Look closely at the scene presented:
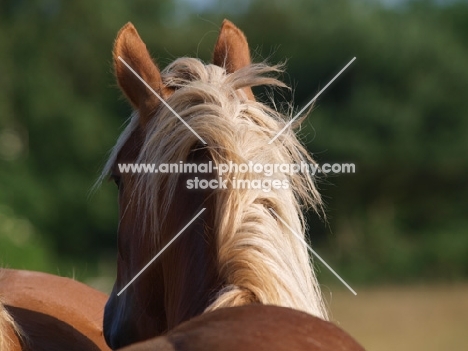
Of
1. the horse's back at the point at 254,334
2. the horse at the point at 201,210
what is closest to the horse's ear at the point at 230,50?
the horse at the point at 201,210

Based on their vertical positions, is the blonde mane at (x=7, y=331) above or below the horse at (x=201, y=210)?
below

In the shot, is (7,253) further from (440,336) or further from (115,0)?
(115,0)

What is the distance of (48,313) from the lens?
354 cm

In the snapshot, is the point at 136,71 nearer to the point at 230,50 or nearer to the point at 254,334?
the point at 230,50

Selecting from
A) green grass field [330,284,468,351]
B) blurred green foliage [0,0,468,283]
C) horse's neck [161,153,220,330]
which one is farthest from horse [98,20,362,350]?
blurred green foliage [0,0,468,283]

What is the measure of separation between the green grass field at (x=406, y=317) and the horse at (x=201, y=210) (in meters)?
11.9

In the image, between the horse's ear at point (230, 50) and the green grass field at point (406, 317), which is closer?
the horse's ear at point (230, 50)

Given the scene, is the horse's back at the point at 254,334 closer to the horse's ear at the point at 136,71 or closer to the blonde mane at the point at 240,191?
the blonde mane at the point at 240,191

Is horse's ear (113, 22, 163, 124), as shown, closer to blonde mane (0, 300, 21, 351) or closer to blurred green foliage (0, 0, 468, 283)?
blonde mane (0, 300, 21, 351)

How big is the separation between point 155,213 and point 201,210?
0.23 m

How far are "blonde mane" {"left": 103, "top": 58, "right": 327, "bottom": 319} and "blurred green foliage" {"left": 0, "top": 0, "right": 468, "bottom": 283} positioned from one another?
62.7 ft

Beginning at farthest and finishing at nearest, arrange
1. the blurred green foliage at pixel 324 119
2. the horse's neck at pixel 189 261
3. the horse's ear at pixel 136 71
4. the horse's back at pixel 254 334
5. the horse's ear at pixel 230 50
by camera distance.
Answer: the blurred green foliage at pixel 324 119
the horse's ear at pixel 230 50
the horse's ear at pixel 136 71
the horse's neck at pixel 189 261
the horse's back at pixel 254 334

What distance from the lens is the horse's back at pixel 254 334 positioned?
69.7 inches

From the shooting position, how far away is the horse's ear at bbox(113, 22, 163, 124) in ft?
9.47
